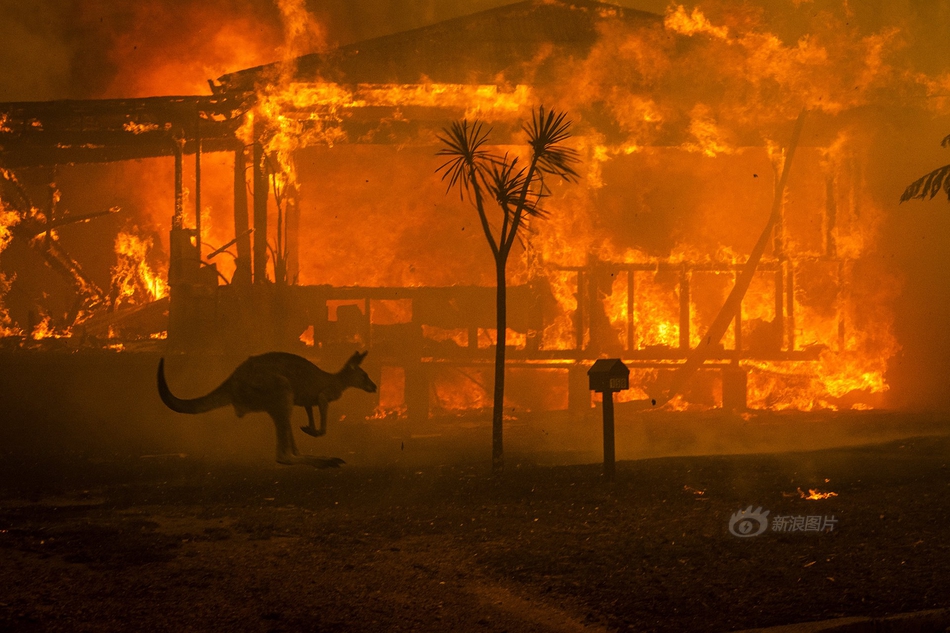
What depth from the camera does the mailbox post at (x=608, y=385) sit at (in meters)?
8.27

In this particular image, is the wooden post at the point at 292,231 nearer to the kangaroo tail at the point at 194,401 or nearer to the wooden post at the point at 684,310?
the wooden post at the point at 684,310

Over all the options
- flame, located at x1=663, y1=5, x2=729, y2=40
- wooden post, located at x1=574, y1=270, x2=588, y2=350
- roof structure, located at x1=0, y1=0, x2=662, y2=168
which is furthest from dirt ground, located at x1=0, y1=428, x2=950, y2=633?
flame, located at x1=663, y1=5, x2=729, y2=40

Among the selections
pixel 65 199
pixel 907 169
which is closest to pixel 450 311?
pixel 907 169

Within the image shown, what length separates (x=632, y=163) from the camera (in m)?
19.0

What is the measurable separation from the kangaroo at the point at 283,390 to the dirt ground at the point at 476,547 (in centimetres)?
41

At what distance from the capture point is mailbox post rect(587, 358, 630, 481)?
27.1 feet

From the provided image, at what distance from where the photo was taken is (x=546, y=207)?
18844 mm

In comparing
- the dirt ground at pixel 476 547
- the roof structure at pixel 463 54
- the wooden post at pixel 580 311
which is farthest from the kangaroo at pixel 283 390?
the roof structure at pixel 463 54

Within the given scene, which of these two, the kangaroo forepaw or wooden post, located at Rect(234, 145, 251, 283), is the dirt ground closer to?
the kangaroo forepaw

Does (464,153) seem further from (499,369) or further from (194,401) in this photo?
(194,401)

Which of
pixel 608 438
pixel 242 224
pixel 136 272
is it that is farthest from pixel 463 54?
pixel 136 272

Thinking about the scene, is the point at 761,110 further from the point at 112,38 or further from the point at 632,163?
the point at 112,38

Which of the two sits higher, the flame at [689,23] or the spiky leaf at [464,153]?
the flame at [689,23]

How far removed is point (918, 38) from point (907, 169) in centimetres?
606
